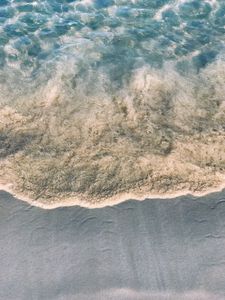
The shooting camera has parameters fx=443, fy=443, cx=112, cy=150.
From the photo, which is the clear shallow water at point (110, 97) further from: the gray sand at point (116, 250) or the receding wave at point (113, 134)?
the gray sand at point (116, 250)

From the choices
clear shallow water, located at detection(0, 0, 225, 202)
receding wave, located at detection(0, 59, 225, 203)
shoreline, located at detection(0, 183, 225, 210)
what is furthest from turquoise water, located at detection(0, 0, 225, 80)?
shoreline, located at detection(0, 183, 225, 210)

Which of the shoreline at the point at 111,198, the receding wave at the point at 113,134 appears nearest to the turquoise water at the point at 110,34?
the receding wave at the point at 113,134

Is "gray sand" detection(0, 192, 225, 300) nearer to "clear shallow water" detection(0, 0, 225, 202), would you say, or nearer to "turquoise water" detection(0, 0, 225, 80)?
"clear shallow water" detection(0, 0, 225, 202)

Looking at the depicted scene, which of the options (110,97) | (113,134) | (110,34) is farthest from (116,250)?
(110,34)

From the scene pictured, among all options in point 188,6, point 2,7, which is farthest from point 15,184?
point 188,6

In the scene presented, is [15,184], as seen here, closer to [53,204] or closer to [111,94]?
[53,204]
